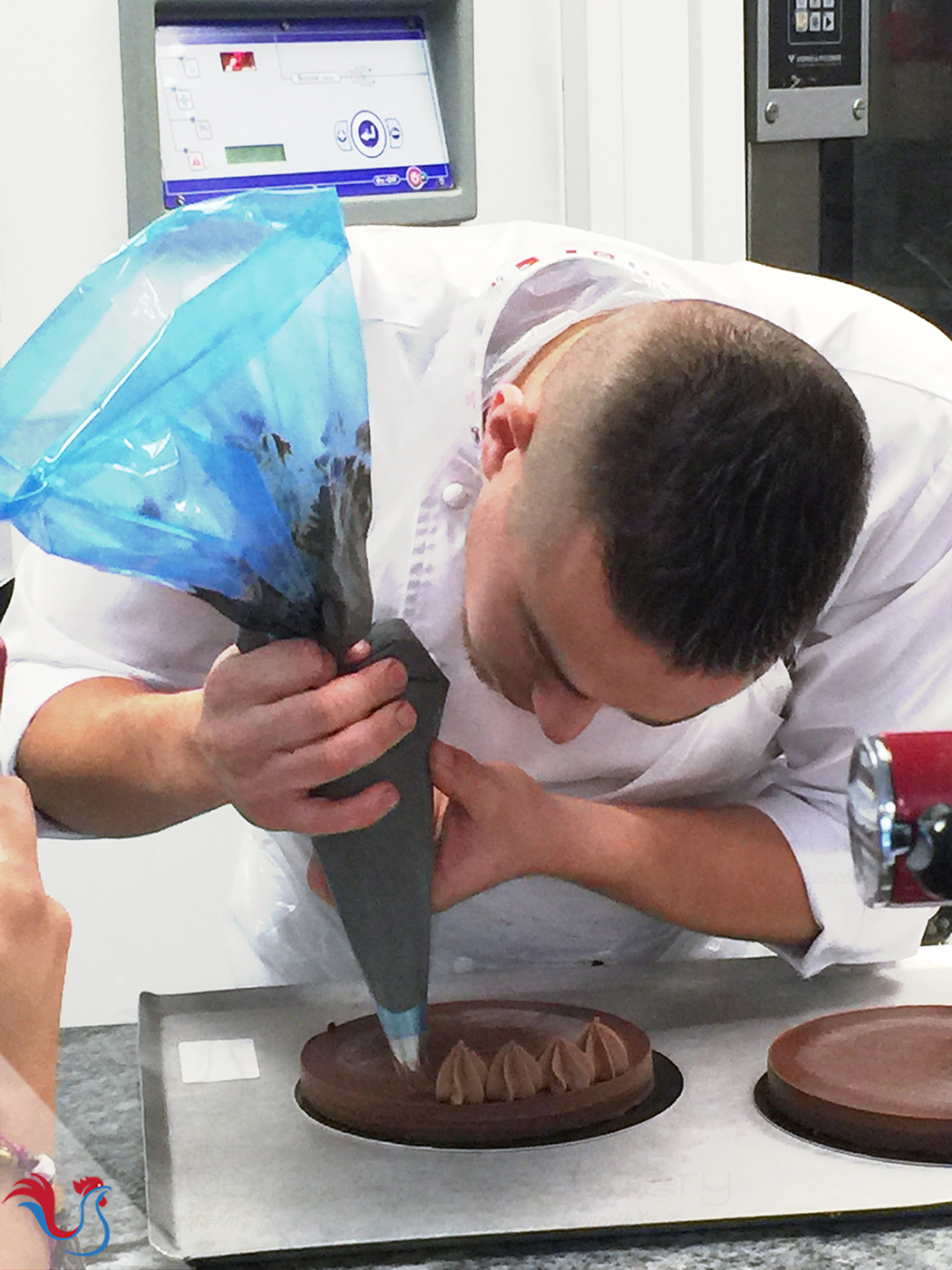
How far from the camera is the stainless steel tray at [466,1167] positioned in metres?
0.83

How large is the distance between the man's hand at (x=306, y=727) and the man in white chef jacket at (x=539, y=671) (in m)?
0.07

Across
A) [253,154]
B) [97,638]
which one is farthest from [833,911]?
[253,154]

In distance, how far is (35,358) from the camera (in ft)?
2.86

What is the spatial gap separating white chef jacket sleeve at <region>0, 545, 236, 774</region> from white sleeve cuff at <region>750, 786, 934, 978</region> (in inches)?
17.4

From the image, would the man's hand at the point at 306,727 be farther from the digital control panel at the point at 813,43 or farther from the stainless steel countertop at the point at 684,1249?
the digital control panel at the point at 813,43

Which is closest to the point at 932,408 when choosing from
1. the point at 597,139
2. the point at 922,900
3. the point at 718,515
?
the point at 718,515

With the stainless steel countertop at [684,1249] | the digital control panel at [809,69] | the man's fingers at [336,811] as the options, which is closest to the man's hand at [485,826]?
the man's fingers at [336,811]

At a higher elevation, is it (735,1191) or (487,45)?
(487,45)

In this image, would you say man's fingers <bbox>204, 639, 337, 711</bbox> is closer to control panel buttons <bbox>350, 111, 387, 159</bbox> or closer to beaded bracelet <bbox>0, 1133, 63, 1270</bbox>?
beaded bracelet <bbox>0, 1133, 63, 1270</bbox>

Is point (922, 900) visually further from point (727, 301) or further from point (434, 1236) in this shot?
point (727, 301)

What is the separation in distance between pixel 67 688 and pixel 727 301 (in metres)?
0.56

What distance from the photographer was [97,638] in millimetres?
1253

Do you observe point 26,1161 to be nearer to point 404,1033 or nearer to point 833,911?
point 404,1033

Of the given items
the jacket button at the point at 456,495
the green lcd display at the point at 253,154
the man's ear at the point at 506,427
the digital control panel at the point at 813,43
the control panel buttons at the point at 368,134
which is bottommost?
the jacket button at the point at 456,495
